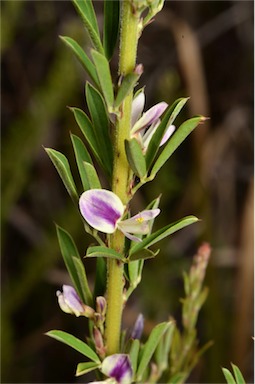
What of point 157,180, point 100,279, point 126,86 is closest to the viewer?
point 126,86

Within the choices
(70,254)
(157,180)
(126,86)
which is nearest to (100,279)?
(70,254)

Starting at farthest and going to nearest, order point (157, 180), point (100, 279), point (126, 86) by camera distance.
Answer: point (157, 180) → point (100, 279) → point (126, 86)

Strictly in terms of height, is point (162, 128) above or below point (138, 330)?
above

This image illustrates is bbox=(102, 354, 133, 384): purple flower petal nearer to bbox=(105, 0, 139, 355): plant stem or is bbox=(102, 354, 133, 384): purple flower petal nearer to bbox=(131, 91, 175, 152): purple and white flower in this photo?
bbox=(105, 0, 139, 355): plant stem

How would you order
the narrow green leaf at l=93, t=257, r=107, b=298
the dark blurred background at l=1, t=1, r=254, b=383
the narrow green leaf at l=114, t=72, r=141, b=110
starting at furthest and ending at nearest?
the dark blurred background at l=1, t=1, r=254, b=383 < the narrow green leaf at l=93, t=257, r=107, b=298 < the narrow green leaf at l=114, t=72, r=141, b=110

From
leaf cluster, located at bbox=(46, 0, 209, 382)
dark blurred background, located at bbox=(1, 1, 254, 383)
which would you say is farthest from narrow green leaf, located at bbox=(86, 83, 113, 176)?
dark blurred background, located at bbox=(1, 1, 254, 383)

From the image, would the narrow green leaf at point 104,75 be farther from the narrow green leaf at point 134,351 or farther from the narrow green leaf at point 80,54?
the narrow green leaf at point 134,351

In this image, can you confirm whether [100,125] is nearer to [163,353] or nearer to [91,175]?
[91,175]

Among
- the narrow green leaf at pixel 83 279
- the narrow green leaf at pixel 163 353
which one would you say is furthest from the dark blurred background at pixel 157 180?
the narrow green leaf at pixel 83 279

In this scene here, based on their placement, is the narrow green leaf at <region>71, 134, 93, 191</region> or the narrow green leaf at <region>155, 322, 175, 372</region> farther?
the narrow green leaf at <region>155, 322, 175, 372</region>
